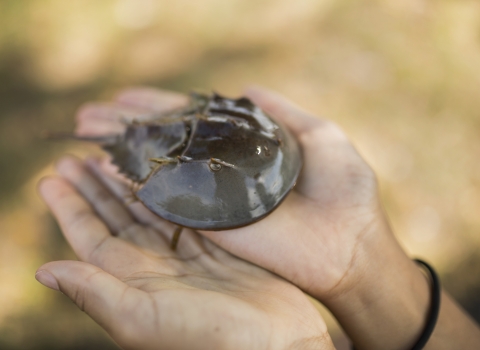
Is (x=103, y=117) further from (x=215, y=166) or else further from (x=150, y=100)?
(x=215, y=166)

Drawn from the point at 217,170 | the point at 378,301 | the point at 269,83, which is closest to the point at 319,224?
the point at 378,301

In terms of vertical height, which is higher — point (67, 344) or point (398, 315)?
point (398, 315)

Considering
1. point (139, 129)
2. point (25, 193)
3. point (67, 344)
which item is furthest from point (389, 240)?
point (25, 193)


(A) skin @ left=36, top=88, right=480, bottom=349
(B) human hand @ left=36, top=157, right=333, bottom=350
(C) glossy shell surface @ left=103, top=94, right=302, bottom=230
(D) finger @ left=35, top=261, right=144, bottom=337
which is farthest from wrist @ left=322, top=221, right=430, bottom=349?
(D) finger @ left=35, top=261, right=144, bottom=337

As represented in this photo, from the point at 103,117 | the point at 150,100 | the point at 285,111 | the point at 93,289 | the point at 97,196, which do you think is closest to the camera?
the point at 93,289

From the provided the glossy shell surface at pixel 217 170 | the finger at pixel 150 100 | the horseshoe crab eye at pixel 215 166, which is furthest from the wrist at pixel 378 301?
the finger at pixel 150 100

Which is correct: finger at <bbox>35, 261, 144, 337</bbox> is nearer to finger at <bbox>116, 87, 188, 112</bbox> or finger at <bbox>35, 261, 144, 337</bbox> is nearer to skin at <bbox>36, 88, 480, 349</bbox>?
skin at <bbox>36, 88, 480, 349</bbox>

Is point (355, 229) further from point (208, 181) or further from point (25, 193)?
point (25, 193)
